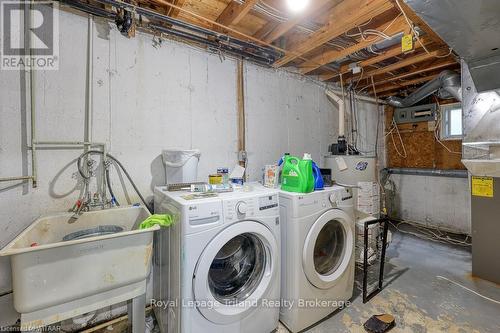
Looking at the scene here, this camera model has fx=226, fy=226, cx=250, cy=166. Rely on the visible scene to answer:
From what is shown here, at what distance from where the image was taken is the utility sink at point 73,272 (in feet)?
3.18

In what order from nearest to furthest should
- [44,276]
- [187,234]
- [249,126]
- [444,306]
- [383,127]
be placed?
[44,276] < [187,234] < [444,306] < [249,126] < [383,127]

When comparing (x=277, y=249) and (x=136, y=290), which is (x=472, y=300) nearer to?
(x=277, y=249)

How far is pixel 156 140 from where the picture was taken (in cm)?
191

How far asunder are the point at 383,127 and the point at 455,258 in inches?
94.0

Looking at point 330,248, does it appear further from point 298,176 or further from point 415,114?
point 415,114

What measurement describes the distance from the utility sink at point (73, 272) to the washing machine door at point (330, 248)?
1117 mm

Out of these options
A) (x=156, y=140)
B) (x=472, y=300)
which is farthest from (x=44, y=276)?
(x=472, y=300)

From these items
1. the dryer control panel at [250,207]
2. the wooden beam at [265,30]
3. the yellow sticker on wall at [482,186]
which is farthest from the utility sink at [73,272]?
the yellow sticker on wall at [482,186]

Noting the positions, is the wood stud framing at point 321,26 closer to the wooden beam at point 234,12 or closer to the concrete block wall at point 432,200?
the wooden beam at point 234,12

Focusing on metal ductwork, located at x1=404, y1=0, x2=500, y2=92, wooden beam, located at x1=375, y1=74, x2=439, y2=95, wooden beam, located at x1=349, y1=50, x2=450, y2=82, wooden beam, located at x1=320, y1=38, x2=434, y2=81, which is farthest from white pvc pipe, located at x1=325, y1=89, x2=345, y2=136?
metal ductwork, located at x1=404, y1=0, x2=500, y2=92

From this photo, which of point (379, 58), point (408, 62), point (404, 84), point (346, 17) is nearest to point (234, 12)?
point (346, 17)

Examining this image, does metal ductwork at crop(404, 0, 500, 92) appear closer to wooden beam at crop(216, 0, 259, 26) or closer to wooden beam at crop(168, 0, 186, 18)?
wooden beam at crop(216, 0, 259, 26)

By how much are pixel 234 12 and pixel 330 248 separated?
2085 mm

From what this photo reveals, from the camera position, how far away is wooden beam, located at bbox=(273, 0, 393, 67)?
1625 millimetres
